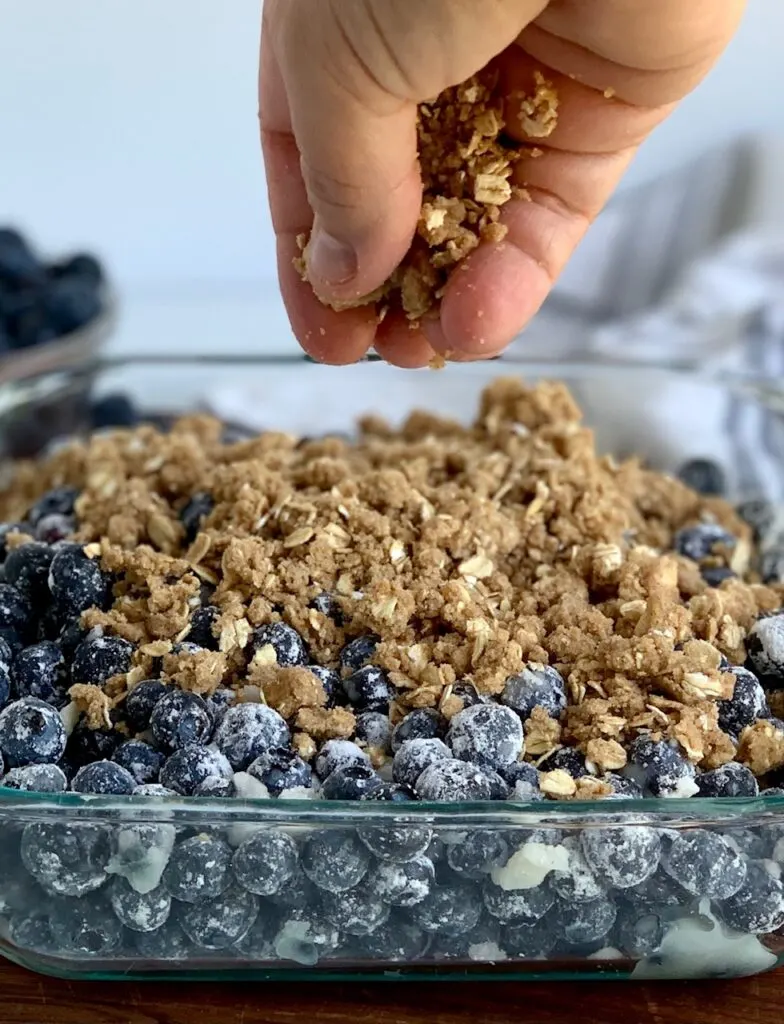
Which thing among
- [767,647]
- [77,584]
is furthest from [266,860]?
[767,647]

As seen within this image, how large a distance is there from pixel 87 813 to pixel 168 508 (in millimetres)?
309

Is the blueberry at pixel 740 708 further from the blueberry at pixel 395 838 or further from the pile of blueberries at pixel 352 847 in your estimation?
the blueberry at pixel 395 838

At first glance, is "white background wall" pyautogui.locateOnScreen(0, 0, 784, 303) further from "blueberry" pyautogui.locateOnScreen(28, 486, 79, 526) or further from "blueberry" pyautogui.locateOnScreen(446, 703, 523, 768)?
"blueberry" pyautogui.locateOnScreen(446, 703, 523, 768)

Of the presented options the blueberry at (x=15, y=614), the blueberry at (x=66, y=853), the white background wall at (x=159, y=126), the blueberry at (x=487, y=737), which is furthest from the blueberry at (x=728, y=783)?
the white background wall at (x=159, y=126)

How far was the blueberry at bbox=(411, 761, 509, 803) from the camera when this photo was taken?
0.61 meters

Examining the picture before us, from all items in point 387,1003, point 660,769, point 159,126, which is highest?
point 159,126

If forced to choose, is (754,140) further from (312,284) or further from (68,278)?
(312,284)

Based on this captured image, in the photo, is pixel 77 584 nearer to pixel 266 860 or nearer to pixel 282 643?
pixel 282 643

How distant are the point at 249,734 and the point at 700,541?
0.40 m

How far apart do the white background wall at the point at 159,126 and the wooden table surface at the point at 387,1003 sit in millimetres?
1074

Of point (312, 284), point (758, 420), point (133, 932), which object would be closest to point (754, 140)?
point (758, 420)

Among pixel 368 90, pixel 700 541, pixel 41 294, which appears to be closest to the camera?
pixel 368 90

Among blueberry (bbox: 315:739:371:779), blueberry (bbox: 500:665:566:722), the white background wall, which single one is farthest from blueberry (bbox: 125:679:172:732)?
the white background wall

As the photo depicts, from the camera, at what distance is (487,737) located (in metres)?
0.64
